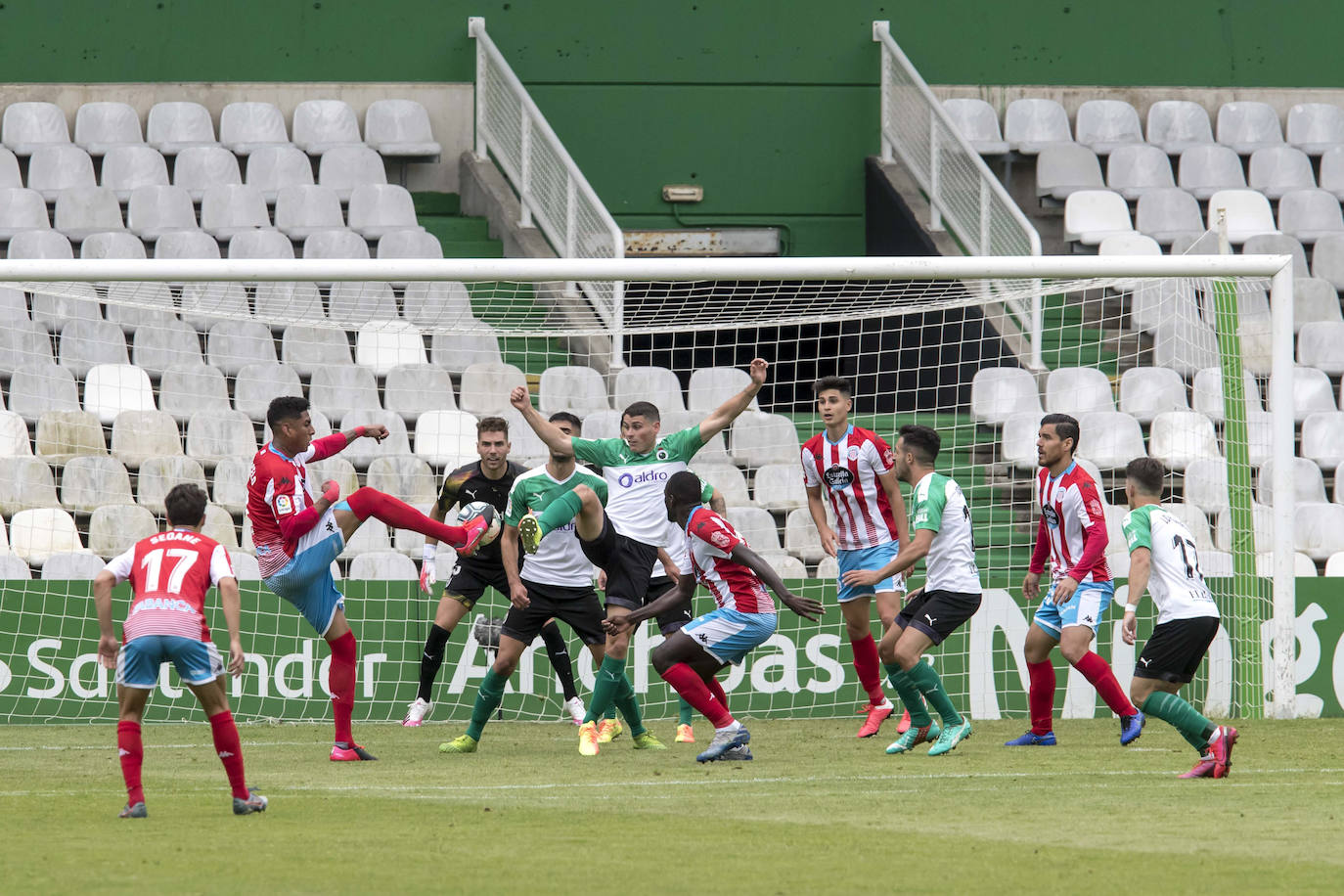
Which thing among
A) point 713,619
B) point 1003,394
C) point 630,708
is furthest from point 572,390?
point 713,619

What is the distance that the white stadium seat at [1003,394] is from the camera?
13.7 metres

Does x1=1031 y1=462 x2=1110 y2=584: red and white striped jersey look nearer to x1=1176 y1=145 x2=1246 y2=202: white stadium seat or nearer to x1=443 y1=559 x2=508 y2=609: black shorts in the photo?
x1=443 y1=559 x2=508 y2=609: black shorts

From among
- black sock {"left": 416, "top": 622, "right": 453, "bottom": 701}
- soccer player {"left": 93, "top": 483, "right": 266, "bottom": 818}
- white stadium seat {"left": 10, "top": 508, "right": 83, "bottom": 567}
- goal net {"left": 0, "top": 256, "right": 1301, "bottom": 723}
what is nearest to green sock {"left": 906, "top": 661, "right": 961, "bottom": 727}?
goal net {"left": 0, "top": 256, "right": 1301, "bottom": 723}

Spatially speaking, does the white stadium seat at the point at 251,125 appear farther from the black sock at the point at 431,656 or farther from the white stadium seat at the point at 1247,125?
the white stadium seat at the point at 1247,125

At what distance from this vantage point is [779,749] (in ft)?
30.8

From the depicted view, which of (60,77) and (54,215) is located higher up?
(60,77)

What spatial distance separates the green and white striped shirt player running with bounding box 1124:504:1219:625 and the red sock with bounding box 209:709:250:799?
421 centimetres

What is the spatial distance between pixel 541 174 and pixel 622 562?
24.4ft

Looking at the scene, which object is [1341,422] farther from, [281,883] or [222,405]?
[281,883]

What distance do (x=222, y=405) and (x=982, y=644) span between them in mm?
6178

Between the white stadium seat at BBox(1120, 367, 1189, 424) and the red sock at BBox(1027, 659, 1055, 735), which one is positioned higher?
the white stadium seat at BBox(1120, 367, 1189, 424)

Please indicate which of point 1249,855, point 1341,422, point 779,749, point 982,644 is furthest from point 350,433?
point 1341,422

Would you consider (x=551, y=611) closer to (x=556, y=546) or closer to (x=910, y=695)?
(x=556, y=546)

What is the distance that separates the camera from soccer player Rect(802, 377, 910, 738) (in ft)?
33.3
